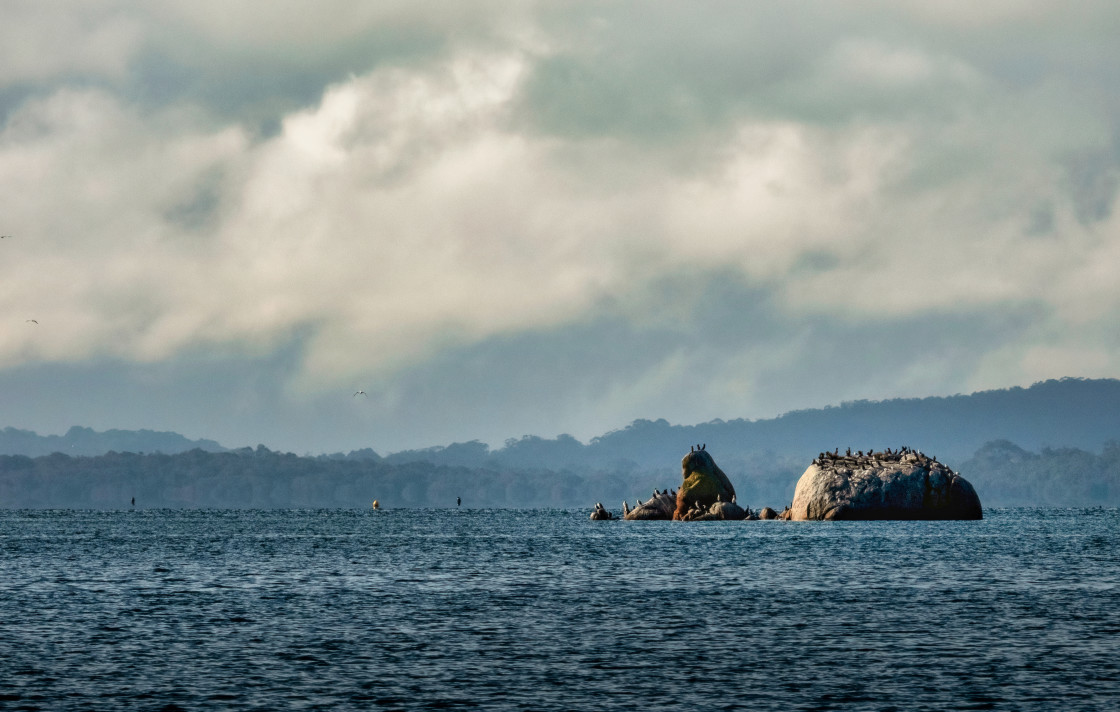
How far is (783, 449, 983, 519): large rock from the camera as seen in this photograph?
146125mm

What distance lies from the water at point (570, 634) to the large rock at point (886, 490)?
2426 inches

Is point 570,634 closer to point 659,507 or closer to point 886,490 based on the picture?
point 886,490

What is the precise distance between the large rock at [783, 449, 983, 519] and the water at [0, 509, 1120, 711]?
61.6m

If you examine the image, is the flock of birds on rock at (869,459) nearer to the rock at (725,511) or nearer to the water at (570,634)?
the rock at (725,511)

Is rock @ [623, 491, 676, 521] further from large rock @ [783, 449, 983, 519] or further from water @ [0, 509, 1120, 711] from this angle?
water @ [0, 509, 1120, 711]

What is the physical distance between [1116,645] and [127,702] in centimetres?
3057

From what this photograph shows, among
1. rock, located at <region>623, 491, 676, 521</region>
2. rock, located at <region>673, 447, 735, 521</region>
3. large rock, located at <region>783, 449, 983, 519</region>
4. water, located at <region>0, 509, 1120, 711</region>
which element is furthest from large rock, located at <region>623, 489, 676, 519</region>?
water, located at <region>0, 509, 1120, 711</region>

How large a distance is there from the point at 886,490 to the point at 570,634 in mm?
111335

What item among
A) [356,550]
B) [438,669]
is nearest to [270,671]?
[438,669]

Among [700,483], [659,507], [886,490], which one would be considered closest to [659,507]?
[659,507]

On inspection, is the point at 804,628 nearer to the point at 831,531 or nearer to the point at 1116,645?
the point at 1116,645

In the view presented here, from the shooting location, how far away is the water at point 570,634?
30953mm

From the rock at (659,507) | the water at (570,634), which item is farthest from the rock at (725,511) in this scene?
the water at (570,634)

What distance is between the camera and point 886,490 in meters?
146
